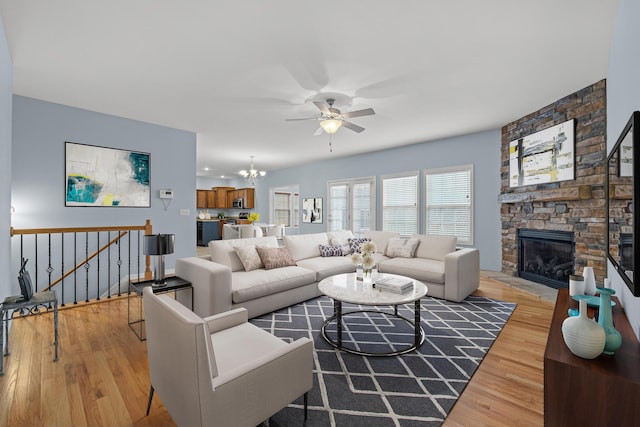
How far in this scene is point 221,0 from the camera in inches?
79.3

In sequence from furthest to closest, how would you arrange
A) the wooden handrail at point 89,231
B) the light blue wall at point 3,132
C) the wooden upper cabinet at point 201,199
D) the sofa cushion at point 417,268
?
1. the wooden upper cabinet at point 201,199
2. the sofa cushion at point 417,268
3. the wooden handrail at point 89,231
4. the light blue wall at point 3,132

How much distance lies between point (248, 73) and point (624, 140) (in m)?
3.02

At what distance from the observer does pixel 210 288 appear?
279 cm

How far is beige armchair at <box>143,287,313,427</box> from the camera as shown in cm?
117

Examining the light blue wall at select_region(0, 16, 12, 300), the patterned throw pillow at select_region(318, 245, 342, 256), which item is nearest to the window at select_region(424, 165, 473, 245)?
the patterned throw pillow at select_region(318, 245, 342, 256)

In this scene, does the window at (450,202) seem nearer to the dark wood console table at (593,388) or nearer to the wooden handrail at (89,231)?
the dark wood console table at (593,388)

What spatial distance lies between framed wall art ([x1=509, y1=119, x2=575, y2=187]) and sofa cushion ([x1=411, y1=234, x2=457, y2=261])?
1.48 m

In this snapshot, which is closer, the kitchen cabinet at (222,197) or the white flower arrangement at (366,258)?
the white flower arrangement at (366,258)

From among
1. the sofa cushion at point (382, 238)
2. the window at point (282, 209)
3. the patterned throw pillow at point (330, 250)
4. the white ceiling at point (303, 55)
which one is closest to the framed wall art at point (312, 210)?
the window at point (282, 209)

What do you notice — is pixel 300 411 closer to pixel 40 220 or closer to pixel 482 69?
pixel 482 69

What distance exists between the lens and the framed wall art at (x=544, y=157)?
3.78 m

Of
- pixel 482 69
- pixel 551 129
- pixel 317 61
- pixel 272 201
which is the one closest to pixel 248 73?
pixel 317 61

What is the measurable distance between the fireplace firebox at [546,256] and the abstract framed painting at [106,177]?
244 inches

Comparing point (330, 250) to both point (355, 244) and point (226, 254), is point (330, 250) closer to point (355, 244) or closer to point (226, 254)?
point (355, 244)
